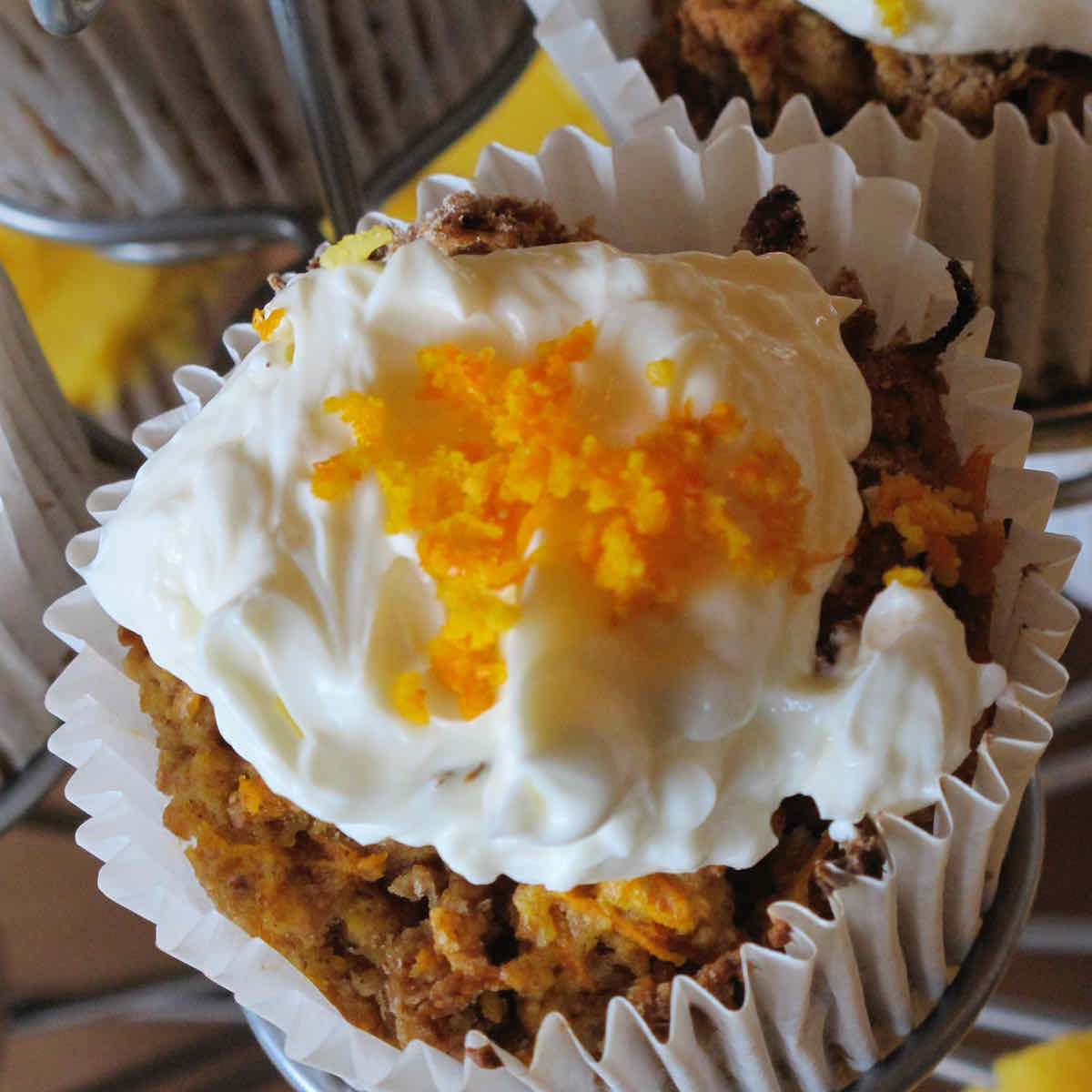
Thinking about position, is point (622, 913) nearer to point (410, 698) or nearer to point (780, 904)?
point (780, 904)

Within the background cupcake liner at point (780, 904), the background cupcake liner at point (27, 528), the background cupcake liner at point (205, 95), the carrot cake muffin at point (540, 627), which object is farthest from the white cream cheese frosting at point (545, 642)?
the background cupcake liner at point (205, 95)

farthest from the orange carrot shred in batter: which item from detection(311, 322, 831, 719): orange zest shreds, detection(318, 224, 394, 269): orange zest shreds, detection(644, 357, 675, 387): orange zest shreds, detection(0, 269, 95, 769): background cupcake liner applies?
detection(0, 269, 95, 769): background cupcake liner

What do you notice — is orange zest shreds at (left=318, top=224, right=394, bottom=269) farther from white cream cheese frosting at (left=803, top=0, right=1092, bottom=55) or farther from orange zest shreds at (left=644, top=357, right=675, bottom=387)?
white cream cheese frosting at (left=803, top=0, right=1092, bottom=55)

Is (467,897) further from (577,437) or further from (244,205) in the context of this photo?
(244,205)

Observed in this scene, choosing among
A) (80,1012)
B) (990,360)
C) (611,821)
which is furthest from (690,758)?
(80,1012)

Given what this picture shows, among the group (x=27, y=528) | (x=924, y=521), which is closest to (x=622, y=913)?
(x=924, y=521)

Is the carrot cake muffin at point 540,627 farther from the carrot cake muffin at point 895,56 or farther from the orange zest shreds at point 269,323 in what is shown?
the carrot cake muffin at point 895,56
